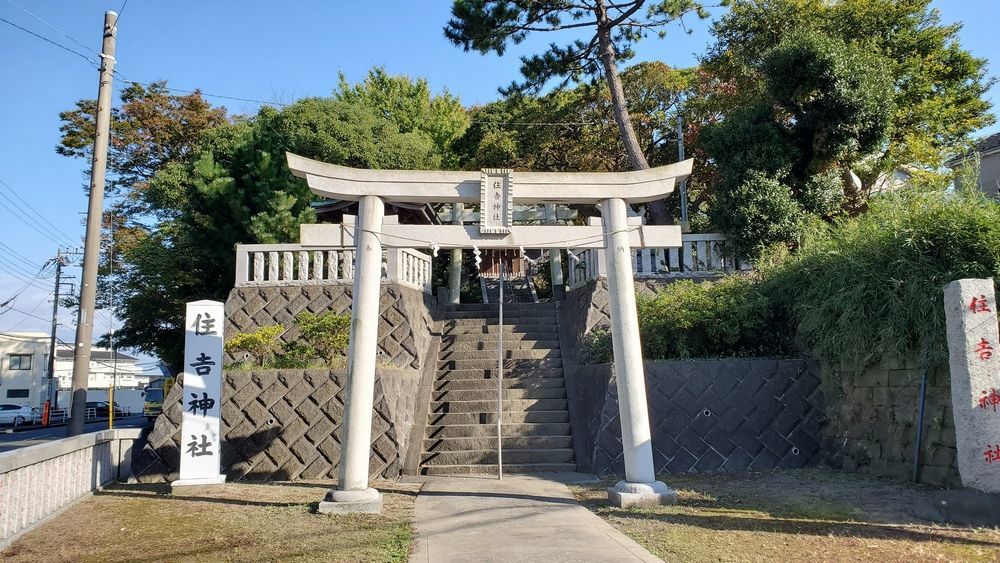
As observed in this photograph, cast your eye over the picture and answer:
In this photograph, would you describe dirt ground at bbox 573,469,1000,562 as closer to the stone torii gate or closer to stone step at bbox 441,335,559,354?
the stone torii gate

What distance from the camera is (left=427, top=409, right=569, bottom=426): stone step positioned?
31.3ft

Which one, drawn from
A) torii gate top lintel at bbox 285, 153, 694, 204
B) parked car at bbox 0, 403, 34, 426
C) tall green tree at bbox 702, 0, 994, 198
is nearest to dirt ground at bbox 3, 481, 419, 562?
torii gate top lintel at bbox 285, 153, 694, 204

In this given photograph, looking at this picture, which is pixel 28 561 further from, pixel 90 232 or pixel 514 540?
pixel 90 232

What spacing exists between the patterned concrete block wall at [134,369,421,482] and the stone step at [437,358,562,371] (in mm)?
1862

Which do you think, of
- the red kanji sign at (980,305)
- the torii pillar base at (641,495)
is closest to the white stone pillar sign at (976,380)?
the red kanji sign at (980,305)

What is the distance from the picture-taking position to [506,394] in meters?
10.0

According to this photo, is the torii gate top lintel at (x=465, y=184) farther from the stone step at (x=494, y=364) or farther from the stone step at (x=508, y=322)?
the stone step at (x=508, y=322)

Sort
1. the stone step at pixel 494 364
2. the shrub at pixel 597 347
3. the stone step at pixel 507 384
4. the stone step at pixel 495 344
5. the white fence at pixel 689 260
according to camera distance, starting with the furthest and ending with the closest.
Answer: the white fence at pixel 689 260
the stone step at pixel 495 344
the stone step at pixel 494 364
the stone step at pixel 507 384
the shrub at pixel 597 347

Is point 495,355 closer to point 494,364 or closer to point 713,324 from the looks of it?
point 494,364

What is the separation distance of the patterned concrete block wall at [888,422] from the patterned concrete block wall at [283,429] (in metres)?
5.58

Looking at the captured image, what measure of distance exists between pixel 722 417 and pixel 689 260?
12.8 feet

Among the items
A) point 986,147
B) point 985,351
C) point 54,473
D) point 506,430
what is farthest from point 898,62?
point 54,473

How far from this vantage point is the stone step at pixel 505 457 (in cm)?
884

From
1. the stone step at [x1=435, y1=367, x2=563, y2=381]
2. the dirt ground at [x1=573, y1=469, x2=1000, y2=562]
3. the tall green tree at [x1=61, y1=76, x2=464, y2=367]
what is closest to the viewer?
the dirt ground at [x1=573, y1=469, x2=1000, y2=562]
